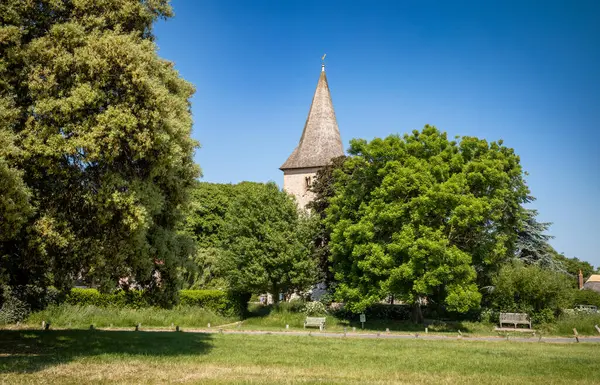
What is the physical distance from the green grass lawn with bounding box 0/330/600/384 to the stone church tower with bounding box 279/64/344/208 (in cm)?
3035

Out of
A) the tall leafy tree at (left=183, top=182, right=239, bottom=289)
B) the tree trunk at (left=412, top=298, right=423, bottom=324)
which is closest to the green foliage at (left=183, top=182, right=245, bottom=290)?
the tall leafy tree at (left=183, top=182, right=239, bottom=289)

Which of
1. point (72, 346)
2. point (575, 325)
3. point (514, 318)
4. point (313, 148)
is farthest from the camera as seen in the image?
point (313, 148)

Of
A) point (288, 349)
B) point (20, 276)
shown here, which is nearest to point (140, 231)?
point (20, 276)

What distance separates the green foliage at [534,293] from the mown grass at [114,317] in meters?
18.3

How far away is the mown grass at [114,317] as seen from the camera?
24.6 m

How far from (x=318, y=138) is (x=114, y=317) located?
93.8ft

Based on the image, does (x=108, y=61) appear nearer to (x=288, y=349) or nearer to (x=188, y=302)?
(x=288, y=349)

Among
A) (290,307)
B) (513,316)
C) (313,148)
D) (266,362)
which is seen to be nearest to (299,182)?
(313,148)

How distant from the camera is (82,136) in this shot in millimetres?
12781

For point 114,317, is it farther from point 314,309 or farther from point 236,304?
point 314,309

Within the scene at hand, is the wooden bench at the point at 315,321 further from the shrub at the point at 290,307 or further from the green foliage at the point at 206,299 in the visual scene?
the green foliage at the point at 206,299

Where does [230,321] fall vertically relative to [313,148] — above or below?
below

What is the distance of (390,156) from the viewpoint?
3064 centimetres

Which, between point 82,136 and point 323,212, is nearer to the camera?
point 82,136
